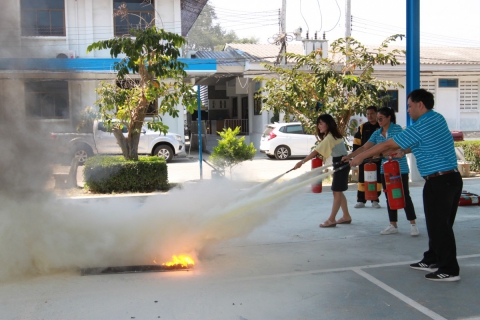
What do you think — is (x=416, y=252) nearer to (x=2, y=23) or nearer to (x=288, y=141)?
(x=2, y=23)

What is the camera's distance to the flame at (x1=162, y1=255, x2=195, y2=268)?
5.45 m

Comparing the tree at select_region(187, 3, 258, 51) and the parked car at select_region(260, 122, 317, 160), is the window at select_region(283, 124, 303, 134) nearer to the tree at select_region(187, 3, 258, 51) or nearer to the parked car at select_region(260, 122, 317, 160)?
the parked car at select_region(260, 122, 317, 160)

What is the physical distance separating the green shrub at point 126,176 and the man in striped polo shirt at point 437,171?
7.86 m

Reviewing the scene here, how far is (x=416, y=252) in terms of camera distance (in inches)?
240

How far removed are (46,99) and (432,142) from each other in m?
4.11

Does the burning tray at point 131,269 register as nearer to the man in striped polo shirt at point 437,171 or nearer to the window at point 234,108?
the man in striped polo shirt at point 437,171

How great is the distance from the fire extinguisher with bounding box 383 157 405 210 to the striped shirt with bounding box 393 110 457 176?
130 centimetres

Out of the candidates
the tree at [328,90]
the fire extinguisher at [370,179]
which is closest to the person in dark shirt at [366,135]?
the fire extinguisher at [370,179]

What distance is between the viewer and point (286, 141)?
19844 millimetres

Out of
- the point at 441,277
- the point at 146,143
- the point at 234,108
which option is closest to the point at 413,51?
the point at 441,277

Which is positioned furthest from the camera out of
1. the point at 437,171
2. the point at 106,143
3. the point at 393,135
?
the point at 106,143

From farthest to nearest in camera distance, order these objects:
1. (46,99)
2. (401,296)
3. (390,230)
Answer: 1. (390,230)
2. (46,99)
3. (401,296)

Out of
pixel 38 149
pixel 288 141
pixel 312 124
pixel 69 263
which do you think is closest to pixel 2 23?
pixel 38 149

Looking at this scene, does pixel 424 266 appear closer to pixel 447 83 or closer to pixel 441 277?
pixel 441 277
